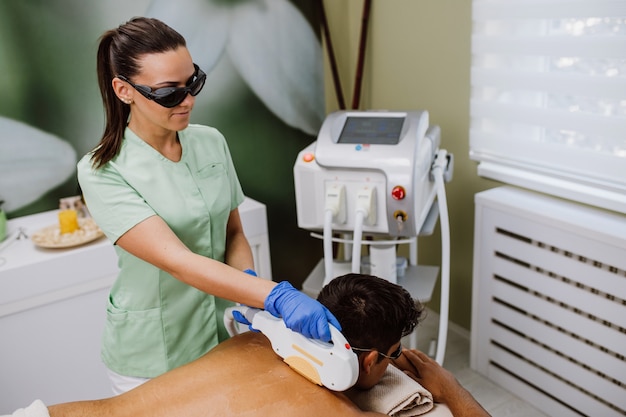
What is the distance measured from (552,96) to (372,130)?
28.4 inches

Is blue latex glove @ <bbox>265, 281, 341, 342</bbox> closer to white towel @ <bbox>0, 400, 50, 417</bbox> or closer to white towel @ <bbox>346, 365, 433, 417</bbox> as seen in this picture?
white towel @ <bbox>346, 365, 433, 417</bbox>

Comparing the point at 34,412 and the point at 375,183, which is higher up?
the point at 375,183

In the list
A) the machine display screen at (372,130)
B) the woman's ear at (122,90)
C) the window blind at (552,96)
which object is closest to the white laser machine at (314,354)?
the woman's ear at (122,90)

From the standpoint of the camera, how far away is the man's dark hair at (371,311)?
4.00 feet

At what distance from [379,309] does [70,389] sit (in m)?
1.44

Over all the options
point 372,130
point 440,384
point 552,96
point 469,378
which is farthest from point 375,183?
point 469,378

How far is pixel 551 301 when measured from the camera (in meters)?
2.08

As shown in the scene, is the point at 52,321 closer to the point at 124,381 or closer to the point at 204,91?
the point at 124,381

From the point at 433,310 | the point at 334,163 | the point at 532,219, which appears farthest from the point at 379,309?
the point at 433,310

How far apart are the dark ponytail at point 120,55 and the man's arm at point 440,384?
87 centimetres

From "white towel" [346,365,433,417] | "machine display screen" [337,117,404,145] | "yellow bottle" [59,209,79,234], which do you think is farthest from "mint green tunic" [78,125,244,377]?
"yellow bottle" [59,209,79,234]

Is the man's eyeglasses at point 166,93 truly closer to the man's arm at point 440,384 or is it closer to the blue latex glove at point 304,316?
the blue latex glove at point 304,316

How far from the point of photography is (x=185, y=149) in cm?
144

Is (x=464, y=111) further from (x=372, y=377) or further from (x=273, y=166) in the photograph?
(x=372, y=377)
